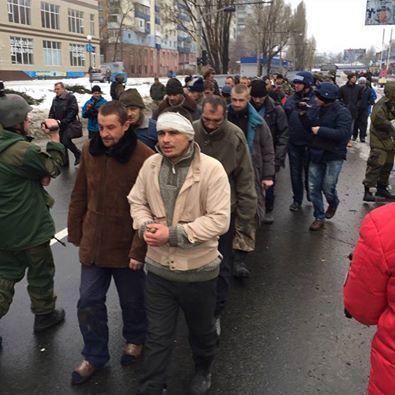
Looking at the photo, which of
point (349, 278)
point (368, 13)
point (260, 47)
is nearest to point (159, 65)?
point (260, 47)

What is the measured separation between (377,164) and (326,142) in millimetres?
1897

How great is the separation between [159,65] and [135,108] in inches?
3501

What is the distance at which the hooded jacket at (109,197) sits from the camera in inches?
118

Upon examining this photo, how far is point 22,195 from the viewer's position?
131 inches

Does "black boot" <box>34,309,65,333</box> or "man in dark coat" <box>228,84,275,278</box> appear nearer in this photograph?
"black boot" <box>34,309,65,333</box>

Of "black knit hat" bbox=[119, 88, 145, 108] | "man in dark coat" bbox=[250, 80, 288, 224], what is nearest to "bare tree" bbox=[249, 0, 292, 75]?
"man in dark coat" bbox=[250, 80, 288, 224]

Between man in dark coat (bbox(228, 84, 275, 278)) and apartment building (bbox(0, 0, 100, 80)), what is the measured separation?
1765 inches

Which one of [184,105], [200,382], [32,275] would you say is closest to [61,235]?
[184,105]

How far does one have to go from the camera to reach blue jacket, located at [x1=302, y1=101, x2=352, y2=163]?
19.9 ft

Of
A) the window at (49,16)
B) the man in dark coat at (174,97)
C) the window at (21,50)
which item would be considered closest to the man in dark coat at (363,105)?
the man in dark coat at (174,97)

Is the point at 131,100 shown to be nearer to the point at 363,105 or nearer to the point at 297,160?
the point at 297,160

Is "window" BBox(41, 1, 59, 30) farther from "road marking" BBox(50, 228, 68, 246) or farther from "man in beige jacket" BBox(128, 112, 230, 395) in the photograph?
"man in beige jacket" BBox(128, 112, 230, 395)

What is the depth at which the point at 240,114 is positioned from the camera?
15.5ft

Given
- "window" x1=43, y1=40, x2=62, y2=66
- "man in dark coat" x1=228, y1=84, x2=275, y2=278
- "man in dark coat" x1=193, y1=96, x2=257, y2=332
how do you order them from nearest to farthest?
1. "man in dark coat" x1=193, y1=96, x2=257, y2=332
2. "man in dark coat" x1=228, y1=84, x2=275, y2=278
3. "window" x1=43, y1=40, x2=62, y2=66
